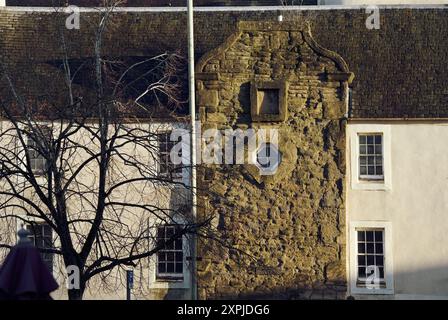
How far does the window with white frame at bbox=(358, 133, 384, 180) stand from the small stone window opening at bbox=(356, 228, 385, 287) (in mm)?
1399

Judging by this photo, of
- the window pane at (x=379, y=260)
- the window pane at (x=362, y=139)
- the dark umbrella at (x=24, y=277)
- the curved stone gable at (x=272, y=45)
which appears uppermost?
the curved stone gable at (x=272, y=45)

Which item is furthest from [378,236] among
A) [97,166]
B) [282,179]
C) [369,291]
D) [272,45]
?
[97,166]

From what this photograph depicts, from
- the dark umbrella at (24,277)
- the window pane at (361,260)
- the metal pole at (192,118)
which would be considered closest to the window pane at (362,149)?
the window pane at (361,260)

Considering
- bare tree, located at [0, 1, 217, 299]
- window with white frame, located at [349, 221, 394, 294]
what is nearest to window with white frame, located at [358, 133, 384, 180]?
window with white frame, located at [349, 221, 394, 294]

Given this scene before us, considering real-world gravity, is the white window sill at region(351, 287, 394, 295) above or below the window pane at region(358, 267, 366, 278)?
below

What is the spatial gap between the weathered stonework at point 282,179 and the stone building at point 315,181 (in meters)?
0.03

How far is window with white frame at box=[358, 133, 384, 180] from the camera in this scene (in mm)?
34719

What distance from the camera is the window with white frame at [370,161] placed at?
114 feet

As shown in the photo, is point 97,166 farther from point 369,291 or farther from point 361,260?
point 369,291

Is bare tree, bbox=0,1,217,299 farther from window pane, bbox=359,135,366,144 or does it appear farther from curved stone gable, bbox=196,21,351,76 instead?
window pane, bbox=359,135,366,144

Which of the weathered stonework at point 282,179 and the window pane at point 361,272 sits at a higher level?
the weathered stonework at point 282,179

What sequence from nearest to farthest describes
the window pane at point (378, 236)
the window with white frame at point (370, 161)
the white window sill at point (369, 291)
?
the white window sill at point (369, 291)
the window pane at point (378, 236)
the window with white frame at point (370, 161)

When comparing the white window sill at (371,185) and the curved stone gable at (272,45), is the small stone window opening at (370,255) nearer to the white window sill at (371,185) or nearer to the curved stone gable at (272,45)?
the white window sill at (371,185)

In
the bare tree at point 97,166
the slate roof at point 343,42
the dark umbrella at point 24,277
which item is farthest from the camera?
the slate roof at point 343,42
